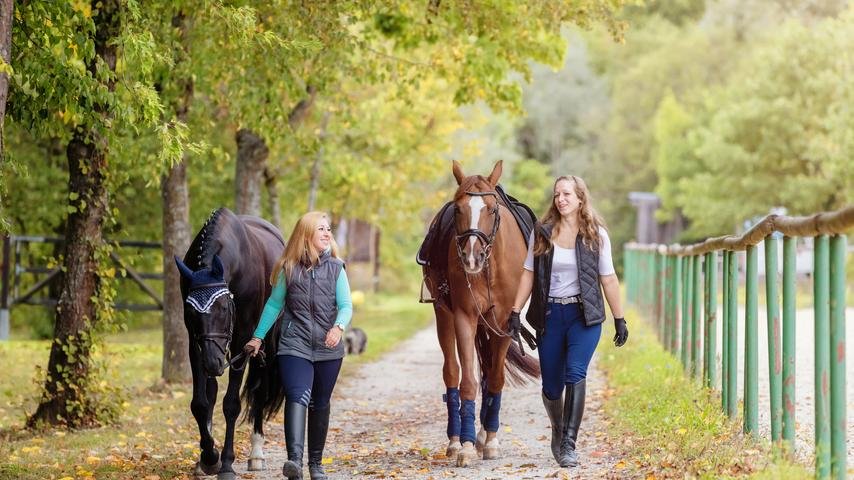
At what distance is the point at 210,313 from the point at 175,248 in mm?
6928

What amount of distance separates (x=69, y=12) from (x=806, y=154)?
35.9 m

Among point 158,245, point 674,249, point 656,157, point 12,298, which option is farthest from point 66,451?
point 656,157

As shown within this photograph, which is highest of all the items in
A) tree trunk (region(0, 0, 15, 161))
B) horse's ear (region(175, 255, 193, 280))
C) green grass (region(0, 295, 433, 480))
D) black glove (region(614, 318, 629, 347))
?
tree trunk (region(0, 0, 15, 161))

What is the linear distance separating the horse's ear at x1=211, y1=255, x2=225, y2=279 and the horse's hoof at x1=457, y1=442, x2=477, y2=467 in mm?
1984

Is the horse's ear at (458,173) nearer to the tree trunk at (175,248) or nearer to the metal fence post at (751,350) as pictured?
the metal fence post at (751,350)

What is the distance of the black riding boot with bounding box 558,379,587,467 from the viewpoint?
8.16 metres

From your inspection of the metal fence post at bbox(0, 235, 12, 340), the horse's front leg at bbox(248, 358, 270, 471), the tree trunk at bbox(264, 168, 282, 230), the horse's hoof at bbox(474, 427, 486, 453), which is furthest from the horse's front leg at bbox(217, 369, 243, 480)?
the metal fence post at bbox(0, 235, 12, 340)

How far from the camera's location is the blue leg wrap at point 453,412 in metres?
8.77

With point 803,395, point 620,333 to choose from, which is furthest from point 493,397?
point 803,395

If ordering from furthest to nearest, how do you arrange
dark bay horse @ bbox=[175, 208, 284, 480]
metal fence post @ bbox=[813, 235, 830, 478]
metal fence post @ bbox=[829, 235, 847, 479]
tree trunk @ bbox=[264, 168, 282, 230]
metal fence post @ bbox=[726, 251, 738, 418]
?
tree trunk @ bbox=[264, 168, 282, 230], metal fence post @ bbox=[726, 251, 738, 418], dark bay horse @ bbox=[175, 208, 284, 480], metal fence post @ bbox=[813, 235, 830, 478], metal fence post @ bbox=[829, 235, 847, 479]

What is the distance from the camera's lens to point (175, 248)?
14.5 meters

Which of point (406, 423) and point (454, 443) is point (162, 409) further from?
point (454, 443)

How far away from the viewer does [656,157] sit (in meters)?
62.0

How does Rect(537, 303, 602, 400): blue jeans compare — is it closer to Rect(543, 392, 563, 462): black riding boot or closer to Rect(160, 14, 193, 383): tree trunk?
Rect(543, 392, 563, 462): black riding boot
